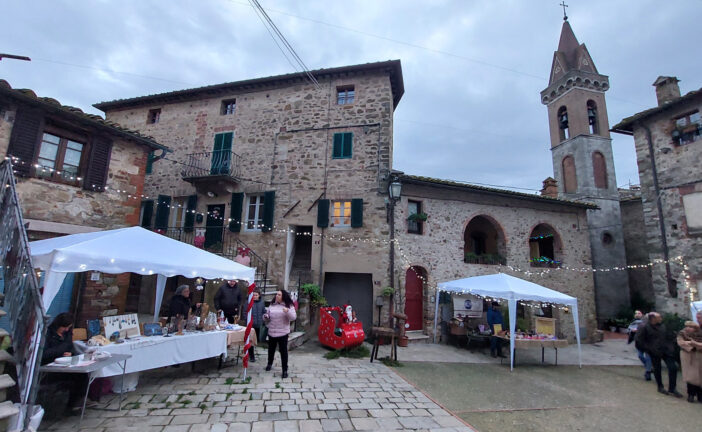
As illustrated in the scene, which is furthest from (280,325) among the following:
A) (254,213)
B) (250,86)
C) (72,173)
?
(250,86)

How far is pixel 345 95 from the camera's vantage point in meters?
12.5

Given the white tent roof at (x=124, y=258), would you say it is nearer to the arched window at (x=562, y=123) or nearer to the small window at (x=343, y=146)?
the small window at (x=343, y=146)

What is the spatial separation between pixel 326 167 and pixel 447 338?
7325 mm

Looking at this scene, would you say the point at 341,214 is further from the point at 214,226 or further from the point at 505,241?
the point at 505,241

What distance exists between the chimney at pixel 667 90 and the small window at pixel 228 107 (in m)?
17.0

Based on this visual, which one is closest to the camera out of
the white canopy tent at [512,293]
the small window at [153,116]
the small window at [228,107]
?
the white canopy tent at [512,293]

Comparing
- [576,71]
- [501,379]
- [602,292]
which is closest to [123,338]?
[501,379]

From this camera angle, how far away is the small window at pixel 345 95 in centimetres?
1241

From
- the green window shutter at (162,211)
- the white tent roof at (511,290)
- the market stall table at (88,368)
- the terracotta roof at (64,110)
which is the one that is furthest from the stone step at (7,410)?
the green window shutter at (162,211)

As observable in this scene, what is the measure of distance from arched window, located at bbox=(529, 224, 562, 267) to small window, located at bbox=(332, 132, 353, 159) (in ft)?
27.3

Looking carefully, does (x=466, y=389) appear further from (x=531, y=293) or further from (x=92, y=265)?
(x=92, y=265)

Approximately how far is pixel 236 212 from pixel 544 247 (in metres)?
13.8

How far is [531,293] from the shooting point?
8.30 meters

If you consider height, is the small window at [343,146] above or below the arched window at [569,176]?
below
